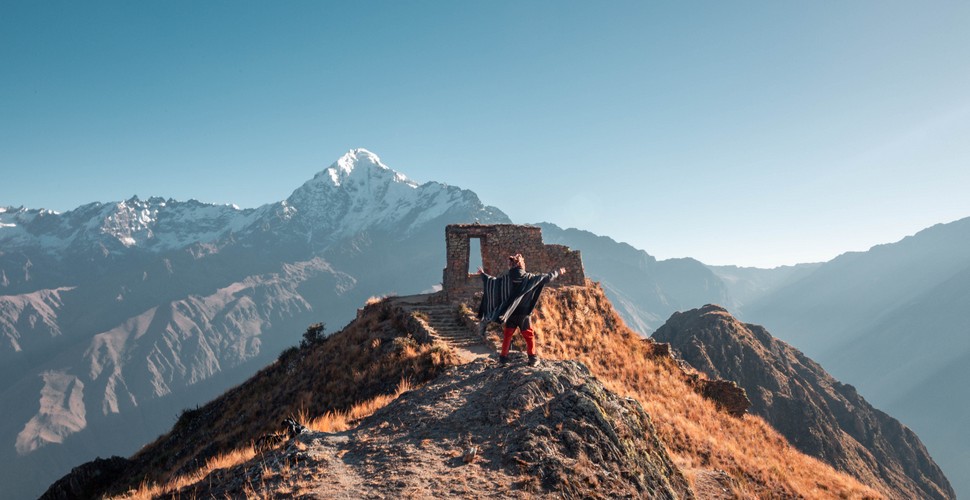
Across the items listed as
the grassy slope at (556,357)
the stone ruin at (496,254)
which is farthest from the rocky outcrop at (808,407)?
the grassy slope at (556,357)

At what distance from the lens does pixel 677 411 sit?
20.6m

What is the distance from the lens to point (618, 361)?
23375 mm

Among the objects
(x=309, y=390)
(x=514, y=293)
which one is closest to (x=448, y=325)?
(x=309, y=390)

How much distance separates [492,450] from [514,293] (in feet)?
14.9

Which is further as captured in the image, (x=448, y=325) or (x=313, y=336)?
(x=313, y=336)

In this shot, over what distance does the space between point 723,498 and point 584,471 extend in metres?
6.97

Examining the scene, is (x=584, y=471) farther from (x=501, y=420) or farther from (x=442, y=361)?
(x=442, y=361)

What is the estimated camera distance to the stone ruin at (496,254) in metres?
26.8

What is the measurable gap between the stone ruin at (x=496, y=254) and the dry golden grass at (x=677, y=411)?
274cm

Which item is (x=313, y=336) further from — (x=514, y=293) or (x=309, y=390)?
(x=514, y=293)

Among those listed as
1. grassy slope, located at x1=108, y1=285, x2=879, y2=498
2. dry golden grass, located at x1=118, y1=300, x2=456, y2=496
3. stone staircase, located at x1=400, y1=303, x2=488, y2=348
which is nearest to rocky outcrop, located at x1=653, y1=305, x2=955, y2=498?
grassy slope, located at x1=108, y1=285, x2=879, y2=498

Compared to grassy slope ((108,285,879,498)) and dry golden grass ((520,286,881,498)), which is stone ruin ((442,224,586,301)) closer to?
dry golden grass ((520,286,881,498))

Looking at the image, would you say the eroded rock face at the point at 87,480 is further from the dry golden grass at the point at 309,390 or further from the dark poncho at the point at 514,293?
the dark poncho at the point at 514,293

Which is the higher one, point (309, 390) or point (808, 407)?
point (309, 390)
